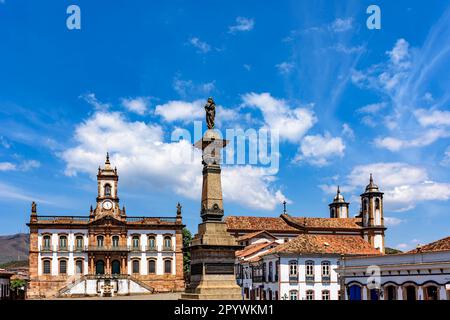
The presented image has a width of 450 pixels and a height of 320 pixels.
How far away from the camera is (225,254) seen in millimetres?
24391

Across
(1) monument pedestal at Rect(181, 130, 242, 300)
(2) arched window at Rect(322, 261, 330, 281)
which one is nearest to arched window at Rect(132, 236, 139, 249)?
(2) arched window at Rect(322, 261, 330, 281)

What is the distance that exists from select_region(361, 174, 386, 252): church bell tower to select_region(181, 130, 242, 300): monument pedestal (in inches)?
2198

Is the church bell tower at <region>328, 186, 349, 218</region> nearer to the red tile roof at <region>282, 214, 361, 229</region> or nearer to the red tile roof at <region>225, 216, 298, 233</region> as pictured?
the red tile roof at <region>282, 214, 361, 229</region>

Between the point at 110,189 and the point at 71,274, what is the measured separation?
33.0 feet

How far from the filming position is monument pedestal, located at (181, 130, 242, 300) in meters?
24.0

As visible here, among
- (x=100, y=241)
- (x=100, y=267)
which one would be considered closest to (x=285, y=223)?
(x=100, y=241)

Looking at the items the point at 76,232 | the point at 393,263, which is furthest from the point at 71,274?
the point at 393,263

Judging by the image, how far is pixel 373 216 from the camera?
78.1 meters

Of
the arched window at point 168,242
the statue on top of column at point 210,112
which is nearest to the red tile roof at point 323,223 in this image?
the arched window at point 168,242

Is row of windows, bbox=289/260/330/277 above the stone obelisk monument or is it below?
below

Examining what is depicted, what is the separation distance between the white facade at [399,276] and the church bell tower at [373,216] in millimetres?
39284
